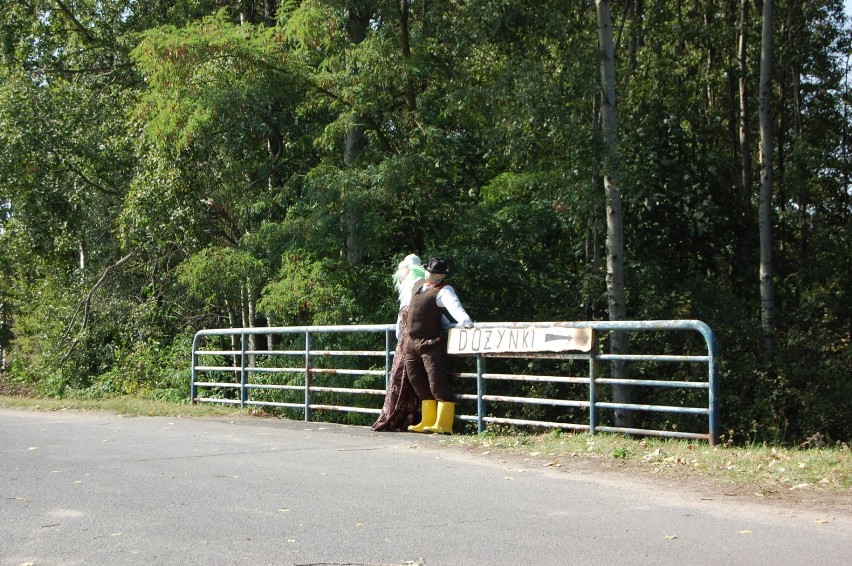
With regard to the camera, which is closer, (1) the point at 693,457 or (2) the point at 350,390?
(1) the point at 693,457

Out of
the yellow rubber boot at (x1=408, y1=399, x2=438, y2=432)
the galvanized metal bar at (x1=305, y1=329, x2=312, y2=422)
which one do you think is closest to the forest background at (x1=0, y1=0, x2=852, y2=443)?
the galvanized metal bar at (x1=305, y1=329, x2=312, y2=422)

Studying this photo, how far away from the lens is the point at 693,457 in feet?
26.7

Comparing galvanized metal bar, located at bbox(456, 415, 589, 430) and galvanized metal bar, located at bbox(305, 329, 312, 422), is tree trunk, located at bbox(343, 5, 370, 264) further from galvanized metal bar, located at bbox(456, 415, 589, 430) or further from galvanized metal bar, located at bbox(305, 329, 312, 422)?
galvanized metal bar, located at bbox(456, 415, 589, 430)

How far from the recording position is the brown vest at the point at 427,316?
1091cm

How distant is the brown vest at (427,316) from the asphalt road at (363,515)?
71.0 inches

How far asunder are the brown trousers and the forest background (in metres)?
5.99

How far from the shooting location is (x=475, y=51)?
1775 cm

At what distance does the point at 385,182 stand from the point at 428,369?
7.19 m

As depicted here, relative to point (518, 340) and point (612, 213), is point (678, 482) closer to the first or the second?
point (518, 340)

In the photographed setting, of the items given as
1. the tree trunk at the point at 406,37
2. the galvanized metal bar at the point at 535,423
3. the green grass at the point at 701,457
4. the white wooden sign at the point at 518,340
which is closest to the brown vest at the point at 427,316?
the white wooden sign at the point at 518,340

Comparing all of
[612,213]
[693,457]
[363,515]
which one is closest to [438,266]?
[693,457]

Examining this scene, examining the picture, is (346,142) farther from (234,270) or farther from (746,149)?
(746,149)

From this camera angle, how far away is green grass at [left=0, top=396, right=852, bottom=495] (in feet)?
23.8

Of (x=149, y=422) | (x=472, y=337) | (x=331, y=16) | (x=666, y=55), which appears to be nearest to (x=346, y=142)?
(x=331, y=16)
